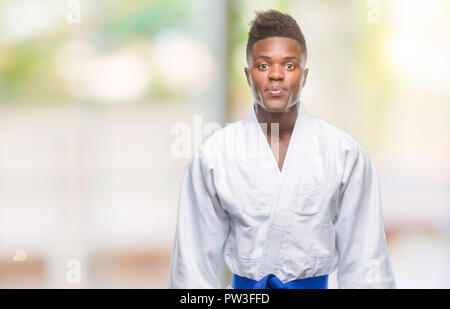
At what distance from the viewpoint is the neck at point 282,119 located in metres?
1.37

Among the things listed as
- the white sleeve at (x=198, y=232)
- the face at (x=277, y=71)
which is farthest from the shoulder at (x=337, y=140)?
the white sleeve at (x=198, y=232)

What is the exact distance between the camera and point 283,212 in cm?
131

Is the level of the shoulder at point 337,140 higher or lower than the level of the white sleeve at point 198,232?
higher

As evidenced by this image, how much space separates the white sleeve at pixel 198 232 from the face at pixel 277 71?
0.69ft

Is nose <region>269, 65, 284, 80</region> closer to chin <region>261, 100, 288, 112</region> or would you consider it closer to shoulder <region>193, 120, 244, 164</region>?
chin <region>261, 100, 288, 112</region>

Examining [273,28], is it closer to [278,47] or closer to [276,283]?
[278,47]

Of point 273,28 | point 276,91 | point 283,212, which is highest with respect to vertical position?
point 273,28

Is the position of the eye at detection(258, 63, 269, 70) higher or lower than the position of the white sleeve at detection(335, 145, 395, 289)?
higher

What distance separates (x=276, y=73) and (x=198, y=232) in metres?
0.39

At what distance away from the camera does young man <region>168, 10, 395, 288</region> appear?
131 cm

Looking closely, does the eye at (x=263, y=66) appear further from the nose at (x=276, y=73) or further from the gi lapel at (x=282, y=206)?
the gi lapel at (x=282, y=206)

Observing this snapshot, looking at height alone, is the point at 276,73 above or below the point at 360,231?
above

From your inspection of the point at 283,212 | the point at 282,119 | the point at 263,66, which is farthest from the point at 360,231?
the point at 263,66

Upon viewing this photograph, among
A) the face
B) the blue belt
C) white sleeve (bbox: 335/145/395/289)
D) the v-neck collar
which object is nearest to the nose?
the face
